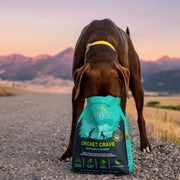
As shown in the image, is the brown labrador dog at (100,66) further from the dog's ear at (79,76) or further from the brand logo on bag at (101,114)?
the brand logo on bag at (101,114)

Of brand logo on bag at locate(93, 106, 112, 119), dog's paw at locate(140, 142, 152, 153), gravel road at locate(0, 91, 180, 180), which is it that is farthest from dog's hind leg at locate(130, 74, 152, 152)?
brand logo on bag at locate(93, 106, 112, 119)

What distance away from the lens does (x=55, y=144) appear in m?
5.07

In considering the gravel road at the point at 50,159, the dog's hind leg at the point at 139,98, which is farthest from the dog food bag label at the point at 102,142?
the dog's hind leg at the point at 139,98

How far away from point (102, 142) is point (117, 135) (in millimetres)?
220

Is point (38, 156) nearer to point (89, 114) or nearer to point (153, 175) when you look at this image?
point (89, 114)

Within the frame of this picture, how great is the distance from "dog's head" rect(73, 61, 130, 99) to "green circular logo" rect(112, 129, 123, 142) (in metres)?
0.46

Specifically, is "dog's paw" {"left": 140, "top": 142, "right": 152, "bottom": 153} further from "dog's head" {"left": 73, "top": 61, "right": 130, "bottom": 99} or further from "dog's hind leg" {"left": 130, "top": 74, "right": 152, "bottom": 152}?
"dog's head" {"left": 73, "top": 61, "right": 130, "bottom": 99}

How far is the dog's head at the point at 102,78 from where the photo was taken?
3043mm

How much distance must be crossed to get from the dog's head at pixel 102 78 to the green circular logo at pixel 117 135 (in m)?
0.46

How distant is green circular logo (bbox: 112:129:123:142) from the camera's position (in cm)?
323

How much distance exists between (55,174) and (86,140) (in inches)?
22.8

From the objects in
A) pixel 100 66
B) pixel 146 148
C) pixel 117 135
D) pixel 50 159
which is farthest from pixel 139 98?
pixel 100 66

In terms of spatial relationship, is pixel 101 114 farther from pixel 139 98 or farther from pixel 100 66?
pixel 139 98

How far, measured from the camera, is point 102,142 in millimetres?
3168
